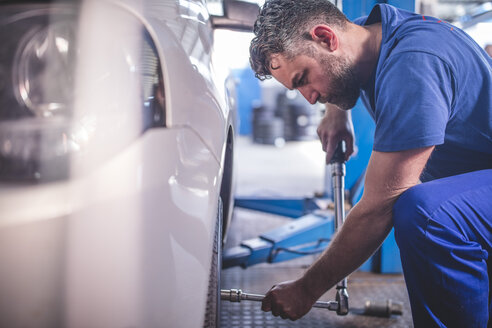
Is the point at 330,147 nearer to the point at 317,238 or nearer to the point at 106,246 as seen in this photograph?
the point at 317,238

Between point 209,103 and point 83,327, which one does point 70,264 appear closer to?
point 83,327

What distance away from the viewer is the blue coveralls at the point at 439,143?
964 mm

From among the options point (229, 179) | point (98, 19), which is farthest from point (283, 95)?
point (98, 19)

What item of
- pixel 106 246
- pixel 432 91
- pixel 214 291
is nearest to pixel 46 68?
pixel 106 246

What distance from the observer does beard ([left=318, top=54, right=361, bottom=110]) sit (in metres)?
1.20

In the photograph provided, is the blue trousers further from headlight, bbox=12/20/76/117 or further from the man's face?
headlight, bbox=12/20/76/117

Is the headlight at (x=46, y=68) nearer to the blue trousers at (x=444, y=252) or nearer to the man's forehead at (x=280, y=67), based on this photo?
the man's forehead at (x=280, y=67)

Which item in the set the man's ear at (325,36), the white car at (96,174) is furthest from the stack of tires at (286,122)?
the white car at (96,174)

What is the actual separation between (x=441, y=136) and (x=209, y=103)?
0.55 m

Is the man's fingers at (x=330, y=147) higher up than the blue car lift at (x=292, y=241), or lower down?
higher up

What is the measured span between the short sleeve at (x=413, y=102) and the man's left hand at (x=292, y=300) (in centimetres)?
46

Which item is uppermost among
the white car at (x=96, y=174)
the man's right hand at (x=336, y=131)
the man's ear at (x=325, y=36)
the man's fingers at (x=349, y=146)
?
the man's ear at (x=325, y=36)

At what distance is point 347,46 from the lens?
121 centimetres

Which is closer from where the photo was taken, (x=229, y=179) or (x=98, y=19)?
(x=98, y=19)
